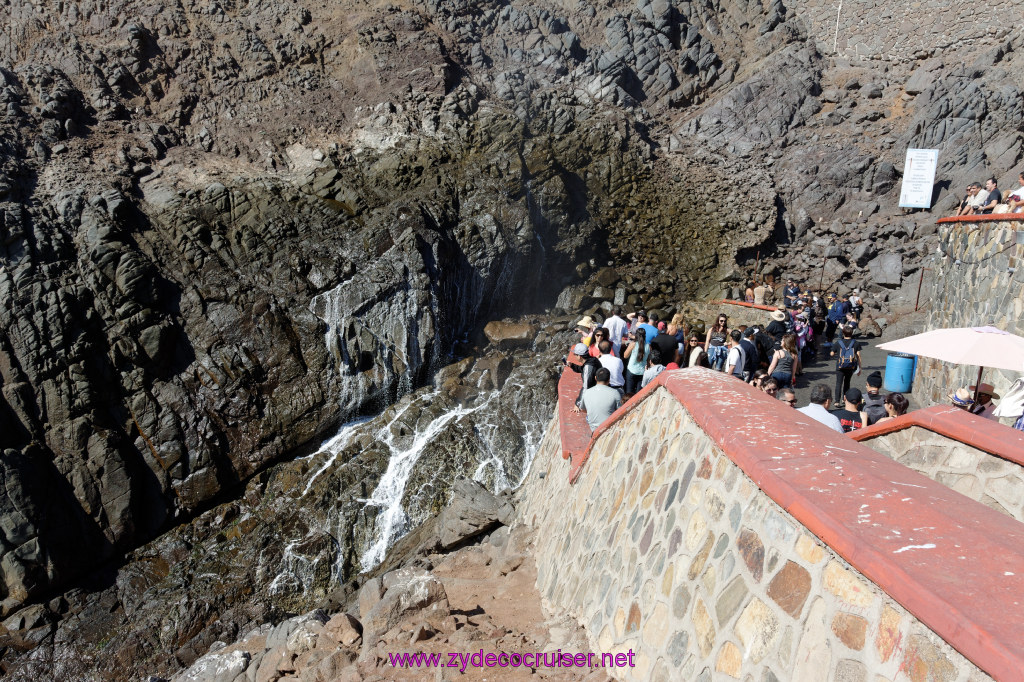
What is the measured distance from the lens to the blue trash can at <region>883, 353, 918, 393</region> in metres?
10.9

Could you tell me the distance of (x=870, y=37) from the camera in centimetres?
2427

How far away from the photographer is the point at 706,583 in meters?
2.95

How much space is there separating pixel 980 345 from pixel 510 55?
20650mm

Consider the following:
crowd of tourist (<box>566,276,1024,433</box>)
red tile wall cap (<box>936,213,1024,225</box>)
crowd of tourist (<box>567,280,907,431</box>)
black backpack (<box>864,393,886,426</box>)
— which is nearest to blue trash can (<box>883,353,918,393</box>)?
crowd of tourist (<box>566,276,1024,433</box>)

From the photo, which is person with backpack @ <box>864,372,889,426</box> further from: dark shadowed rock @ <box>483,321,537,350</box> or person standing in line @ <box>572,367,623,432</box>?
dark shadowed rock @ <box>483,321,537,350</box>

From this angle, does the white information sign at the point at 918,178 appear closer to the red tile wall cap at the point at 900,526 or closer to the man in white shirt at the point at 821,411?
the man in white shirt at the point at 821,411

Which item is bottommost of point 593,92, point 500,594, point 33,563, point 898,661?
point 33,563

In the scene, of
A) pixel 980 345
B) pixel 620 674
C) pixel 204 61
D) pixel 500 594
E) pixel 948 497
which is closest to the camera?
pixel 948 497

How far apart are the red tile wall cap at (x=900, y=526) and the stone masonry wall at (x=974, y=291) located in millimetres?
5191

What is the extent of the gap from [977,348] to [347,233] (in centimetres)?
1364

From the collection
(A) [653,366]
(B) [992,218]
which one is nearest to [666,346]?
(A) [653,366]

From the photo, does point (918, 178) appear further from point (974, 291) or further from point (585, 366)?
point (585, 366)

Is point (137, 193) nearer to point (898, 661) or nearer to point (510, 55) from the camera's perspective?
point (510, 55)

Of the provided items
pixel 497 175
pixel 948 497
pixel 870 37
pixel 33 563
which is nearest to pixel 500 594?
pixel 948 497
